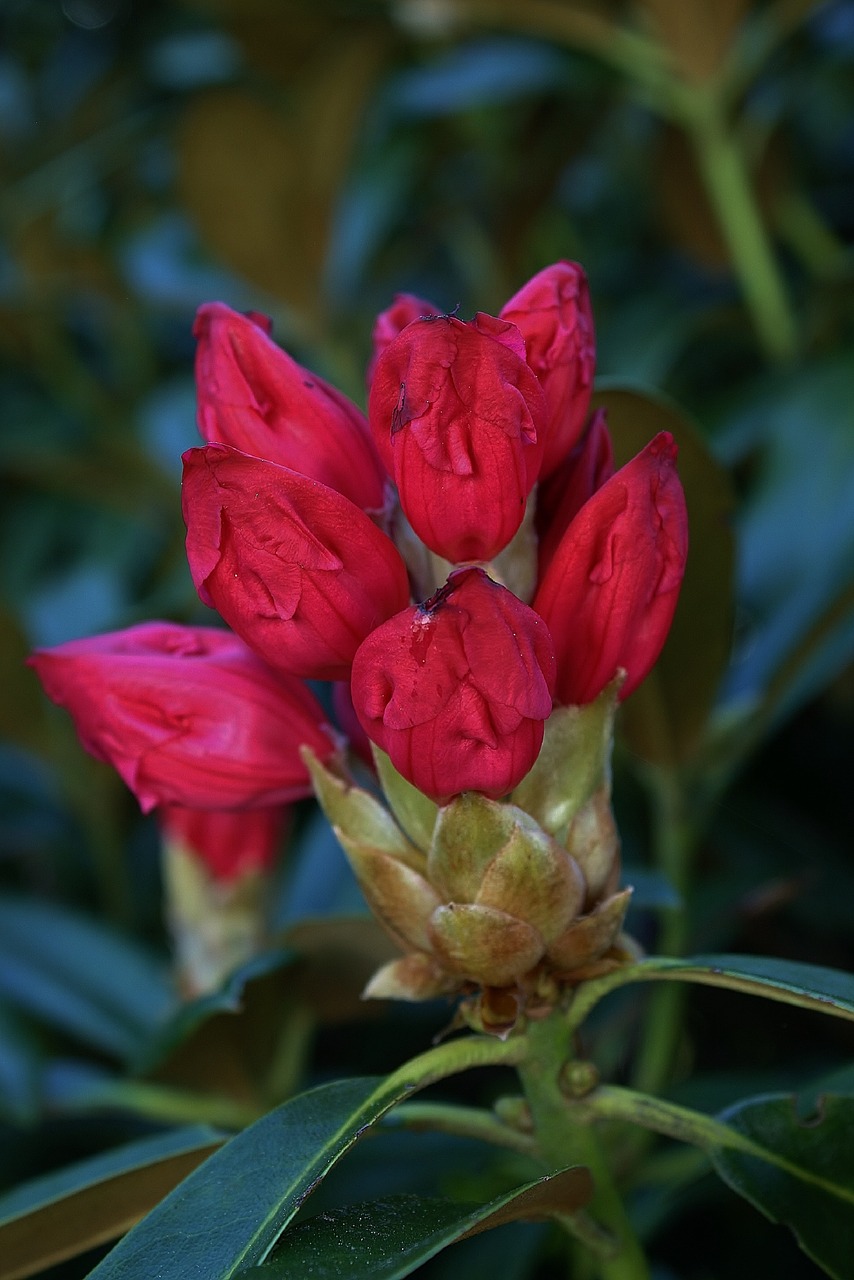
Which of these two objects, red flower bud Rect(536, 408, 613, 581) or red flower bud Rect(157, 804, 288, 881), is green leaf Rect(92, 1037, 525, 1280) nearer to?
red flower bud Rect(536, 408, 613, 581)

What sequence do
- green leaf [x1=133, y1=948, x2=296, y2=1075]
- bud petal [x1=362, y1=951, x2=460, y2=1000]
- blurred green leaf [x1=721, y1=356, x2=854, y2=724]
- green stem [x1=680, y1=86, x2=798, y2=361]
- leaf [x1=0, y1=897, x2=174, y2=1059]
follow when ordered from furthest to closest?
green stem [x1=680, y1=86, x2=798, y2=361]
leaf [x1=0, y1=897, x2=174, y2=1059]
blurred green leaf [x1=721, y1=356, x2=854, y2=724]
green leaf [x1=133, y1=948, x2=296, y2=1075]
bud petal [x1=362, y1=951, x2=460, y2=1000]

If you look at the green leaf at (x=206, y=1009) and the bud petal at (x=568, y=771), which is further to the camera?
the green leaf at (x=206, y=1009)

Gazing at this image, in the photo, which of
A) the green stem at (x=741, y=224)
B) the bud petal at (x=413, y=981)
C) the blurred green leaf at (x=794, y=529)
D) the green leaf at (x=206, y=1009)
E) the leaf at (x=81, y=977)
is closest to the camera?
the bud petal at (x=413, y=981)

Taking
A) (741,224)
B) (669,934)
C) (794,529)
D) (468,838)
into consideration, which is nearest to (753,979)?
(468,838)

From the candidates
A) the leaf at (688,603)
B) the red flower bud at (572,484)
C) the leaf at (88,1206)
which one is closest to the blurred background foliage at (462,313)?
the leaf at (688,603)

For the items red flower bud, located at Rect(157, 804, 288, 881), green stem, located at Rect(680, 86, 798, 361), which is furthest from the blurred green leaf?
red flower bud, located at Rect(157, 804, 288, 881)

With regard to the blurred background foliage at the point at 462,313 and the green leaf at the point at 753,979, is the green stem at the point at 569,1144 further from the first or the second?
the blurred background foliage at the point at 462,313

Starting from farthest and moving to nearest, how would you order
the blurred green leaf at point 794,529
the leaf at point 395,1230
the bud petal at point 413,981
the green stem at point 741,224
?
the green stem at point 741,224, the blurred green leaf at point 794,529, the bud petal at point 413,981, the leaf at point 395,1230

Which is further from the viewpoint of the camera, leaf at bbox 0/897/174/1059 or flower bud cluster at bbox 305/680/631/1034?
leaf at bbox 0/897/174/1059
